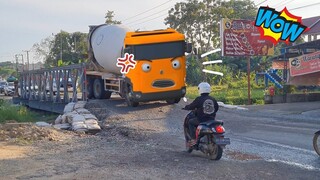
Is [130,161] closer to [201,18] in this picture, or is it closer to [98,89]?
[98,89]

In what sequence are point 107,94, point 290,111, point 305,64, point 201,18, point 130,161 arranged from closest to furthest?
point 130,161
point 290,111
point 305,64
point 107,94
point 201,18

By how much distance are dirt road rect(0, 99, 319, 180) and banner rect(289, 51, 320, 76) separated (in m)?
9.71

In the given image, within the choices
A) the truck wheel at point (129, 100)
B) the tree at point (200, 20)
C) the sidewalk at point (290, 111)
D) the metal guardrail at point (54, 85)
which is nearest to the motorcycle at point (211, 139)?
the sidewalk at point (290, 111)

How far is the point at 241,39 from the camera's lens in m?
25.5

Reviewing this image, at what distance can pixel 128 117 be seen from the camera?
1677cm

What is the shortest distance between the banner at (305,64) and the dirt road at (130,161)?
31.9 ft

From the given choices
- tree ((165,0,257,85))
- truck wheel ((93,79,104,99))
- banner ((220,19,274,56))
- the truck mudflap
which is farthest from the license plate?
tree ((165,0,257,85))

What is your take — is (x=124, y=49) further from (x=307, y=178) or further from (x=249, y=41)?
(x=307, y=178)

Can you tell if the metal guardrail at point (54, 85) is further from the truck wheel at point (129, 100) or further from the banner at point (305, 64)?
the banner at point (305, 64)

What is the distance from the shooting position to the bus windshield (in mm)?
17736

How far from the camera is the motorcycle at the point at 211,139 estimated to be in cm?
871

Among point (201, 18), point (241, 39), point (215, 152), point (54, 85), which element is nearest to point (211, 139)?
point (215, 152)

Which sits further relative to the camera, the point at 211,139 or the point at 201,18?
the point at 201,18

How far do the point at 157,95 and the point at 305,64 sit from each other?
7.93 m
